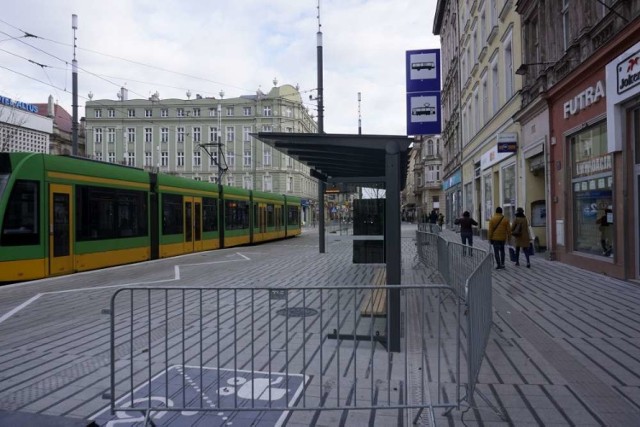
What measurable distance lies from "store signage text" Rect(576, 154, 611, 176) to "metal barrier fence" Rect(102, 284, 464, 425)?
652 cm

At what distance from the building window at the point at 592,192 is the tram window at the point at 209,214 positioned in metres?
13.4

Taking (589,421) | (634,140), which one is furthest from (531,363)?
(634,140)

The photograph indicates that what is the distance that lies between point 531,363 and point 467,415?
61.6 inches

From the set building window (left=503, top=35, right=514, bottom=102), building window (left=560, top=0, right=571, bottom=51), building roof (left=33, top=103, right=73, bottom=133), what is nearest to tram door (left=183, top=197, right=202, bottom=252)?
building window (left=503, top=35, right=514, bottom=102)

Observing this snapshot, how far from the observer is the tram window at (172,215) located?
1596cm

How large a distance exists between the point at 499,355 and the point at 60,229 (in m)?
10.2

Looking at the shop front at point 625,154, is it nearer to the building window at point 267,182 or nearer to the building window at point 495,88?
the building window at point 495,88

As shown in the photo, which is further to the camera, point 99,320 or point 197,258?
point 197,258

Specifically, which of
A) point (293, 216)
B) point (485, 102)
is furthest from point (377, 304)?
point (293, 216)

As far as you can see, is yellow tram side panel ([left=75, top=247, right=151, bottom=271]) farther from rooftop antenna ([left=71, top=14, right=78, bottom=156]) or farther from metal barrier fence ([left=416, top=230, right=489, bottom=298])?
metal barrier fence ([left=416, top=230, right=489, bottom=298])

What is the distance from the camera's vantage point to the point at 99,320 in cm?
674

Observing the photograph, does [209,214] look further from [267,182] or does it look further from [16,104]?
[267,182]

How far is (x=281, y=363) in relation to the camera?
4652 mm

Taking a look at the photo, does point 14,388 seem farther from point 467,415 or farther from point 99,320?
point 467,415
